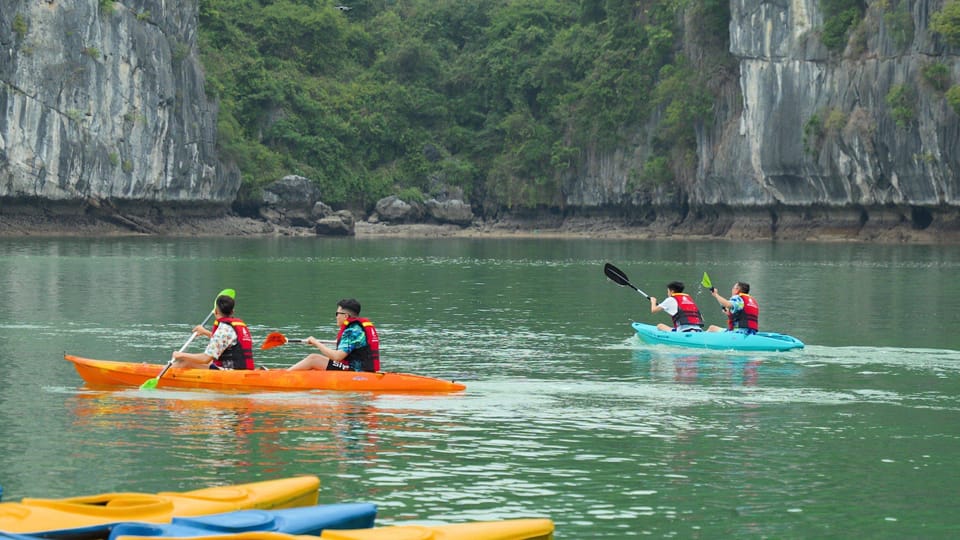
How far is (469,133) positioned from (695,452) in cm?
7519

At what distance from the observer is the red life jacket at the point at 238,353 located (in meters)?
16.7

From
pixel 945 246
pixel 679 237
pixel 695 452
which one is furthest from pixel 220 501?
pixel 679 237

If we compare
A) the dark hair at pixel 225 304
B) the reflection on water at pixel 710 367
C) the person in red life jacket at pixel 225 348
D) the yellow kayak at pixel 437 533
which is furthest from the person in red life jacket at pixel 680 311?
the yellow kayak at pixel 437 533

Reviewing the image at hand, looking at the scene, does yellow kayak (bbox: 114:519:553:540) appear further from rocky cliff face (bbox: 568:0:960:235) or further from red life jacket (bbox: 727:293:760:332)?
rocky cliff face (bbox: 568:0:960:235)

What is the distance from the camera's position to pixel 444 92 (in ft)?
294

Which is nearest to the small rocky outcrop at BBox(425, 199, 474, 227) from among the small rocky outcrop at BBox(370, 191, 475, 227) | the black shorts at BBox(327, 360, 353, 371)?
the small rocky outcrop at BBox(370, 191, 475, 227)

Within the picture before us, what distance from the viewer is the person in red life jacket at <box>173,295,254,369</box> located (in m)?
16.6

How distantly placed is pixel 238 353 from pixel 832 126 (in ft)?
160

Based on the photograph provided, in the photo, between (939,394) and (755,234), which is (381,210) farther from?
(939,394)

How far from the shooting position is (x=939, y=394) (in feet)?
57.3

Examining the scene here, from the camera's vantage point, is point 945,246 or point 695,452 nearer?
point 695,452

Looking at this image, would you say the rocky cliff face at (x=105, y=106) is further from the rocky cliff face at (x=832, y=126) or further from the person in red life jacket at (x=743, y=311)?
the person in red life jacket at (x=743, y=311)

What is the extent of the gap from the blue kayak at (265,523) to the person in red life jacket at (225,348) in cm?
758

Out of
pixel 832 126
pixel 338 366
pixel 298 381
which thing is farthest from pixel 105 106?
pixel 298 381
